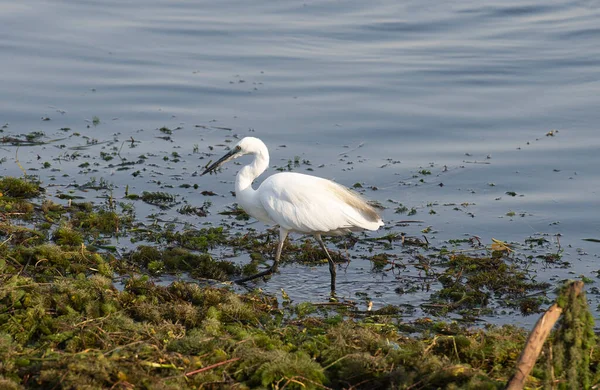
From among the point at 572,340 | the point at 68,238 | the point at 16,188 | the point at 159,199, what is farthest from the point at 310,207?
the point at 572,340

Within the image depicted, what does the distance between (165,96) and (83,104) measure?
127cm

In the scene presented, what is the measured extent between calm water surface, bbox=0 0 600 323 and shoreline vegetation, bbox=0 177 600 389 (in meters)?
0.47

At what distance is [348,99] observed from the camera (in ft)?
45.3

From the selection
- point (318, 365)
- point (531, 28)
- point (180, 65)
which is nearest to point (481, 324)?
point (318, 365)

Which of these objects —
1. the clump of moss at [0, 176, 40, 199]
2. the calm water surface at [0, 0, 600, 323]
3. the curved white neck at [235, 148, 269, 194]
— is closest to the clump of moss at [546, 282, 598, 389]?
the calm water surface at [0, 0, 600, 323]

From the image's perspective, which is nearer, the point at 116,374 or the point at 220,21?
the point at 116,374

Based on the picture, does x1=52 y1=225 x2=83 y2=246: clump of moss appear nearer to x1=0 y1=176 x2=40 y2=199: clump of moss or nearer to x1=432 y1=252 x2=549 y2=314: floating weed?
x1=0 y1=176 x2=40 y2=199: clump of moss

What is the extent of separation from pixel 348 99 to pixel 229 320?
8185 millimetres

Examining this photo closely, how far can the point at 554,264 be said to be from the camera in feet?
27.5

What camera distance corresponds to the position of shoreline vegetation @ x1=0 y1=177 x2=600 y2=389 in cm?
457

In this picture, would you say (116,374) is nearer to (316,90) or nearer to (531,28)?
(316,90)

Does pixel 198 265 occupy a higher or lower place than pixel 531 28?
lower

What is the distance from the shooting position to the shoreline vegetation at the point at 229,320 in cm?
457

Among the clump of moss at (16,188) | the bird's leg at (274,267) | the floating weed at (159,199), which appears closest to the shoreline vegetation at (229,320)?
the bird's leg at (274,267)
